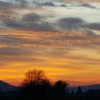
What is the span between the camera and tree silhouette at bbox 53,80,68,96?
171 meters

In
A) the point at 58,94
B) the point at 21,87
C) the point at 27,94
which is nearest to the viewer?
the point at 27,94

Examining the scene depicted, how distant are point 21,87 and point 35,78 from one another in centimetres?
624

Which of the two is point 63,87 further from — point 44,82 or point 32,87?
point 32,87

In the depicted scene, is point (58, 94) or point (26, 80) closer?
point (26, 80)

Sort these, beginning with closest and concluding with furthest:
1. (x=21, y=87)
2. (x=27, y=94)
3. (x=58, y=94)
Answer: (x=27, y=94), (x=21, y=87), (x=58, y=94)

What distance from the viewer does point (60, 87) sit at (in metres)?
172

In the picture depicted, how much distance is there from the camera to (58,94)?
171 meters

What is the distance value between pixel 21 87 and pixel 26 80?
4.12 m

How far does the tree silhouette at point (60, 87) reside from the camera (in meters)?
171

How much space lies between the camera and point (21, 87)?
15238cm

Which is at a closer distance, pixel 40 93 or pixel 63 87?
pixel 40 93

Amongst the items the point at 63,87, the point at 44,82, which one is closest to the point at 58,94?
the point at 63,87

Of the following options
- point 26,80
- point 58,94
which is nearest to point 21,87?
point 26,80

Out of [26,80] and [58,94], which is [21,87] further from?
[58,94]
